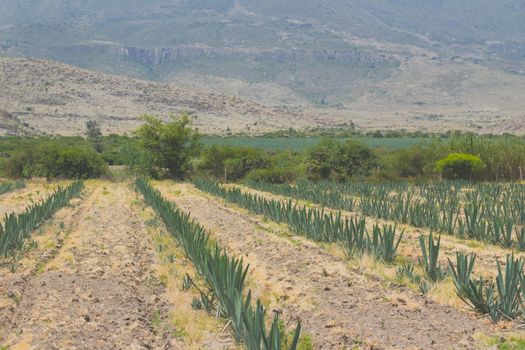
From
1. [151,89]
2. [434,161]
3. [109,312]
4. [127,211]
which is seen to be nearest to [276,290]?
[109,312]

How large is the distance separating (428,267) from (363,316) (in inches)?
105

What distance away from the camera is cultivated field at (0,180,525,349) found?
6.79 metres

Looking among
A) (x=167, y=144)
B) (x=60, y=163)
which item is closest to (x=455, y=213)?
(x=167, y=144)

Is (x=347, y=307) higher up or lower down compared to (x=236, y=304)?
lower down

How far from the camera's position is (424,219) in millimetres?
16141

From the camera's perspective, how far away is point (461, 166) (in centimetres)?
3903

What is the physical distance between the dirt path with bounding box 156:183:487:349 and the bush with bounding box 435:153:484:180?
95.8ft

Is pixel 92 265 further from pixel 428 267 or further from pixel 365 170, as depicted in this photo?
pixel 365 170

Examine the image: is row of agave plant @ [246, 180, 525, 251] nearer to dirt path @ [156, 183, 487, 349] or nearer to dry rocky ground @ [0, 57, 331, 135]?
dirt path @ [156, 183, 487, 349]

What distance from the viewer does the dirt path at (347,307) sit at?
6.60 meters

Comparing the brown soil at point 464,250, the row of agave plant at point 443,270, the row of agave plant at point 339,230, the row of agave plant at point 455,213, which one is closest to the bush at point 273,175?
the row of agave plant at point 455,213

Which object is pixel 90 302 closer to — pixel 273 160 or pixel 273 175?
pixel 273 175

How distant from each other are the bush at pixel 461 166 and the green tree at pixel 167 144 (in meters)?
19.0

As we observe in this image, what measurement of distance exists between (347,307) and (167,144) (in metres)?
36.4
